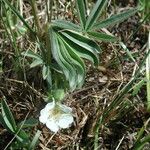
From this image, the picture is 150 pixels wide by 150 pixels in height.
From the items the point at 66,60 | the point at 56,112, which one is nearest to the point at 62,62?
the point at 66,60

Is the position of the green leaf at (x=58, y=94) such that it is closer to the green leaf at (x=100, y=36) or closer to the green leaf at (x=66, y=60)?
the green leaf at (x=66, y=60)

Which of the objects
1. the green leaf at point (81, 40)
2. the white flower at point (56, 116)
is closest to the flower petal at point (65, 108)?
the white flower at point (56, 116)

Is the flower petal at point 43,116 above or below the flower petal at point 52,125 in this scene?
above

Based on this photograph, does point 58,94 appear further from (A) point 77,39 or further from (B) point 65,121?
(A) point 77,39

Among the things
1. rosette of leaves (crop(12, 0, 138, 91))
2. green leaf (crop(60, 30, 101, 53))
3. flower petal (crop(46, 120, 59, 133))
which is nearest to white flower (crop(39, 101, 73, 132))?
flower petal (crop(46, 120, 59, 133))

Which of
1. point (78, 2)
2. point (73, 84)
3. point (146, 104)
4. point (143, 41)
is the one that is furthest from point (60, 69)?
point (143, 41)

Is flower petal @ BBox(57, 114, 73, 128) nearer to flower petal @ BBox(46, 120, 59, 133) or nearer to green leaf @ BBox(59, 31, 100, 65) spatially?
flower petal @ BBox(46, 120, 59, 133)

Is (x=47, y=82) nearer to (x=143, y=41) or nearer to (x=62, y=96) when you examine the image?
(x=62, y=96)
